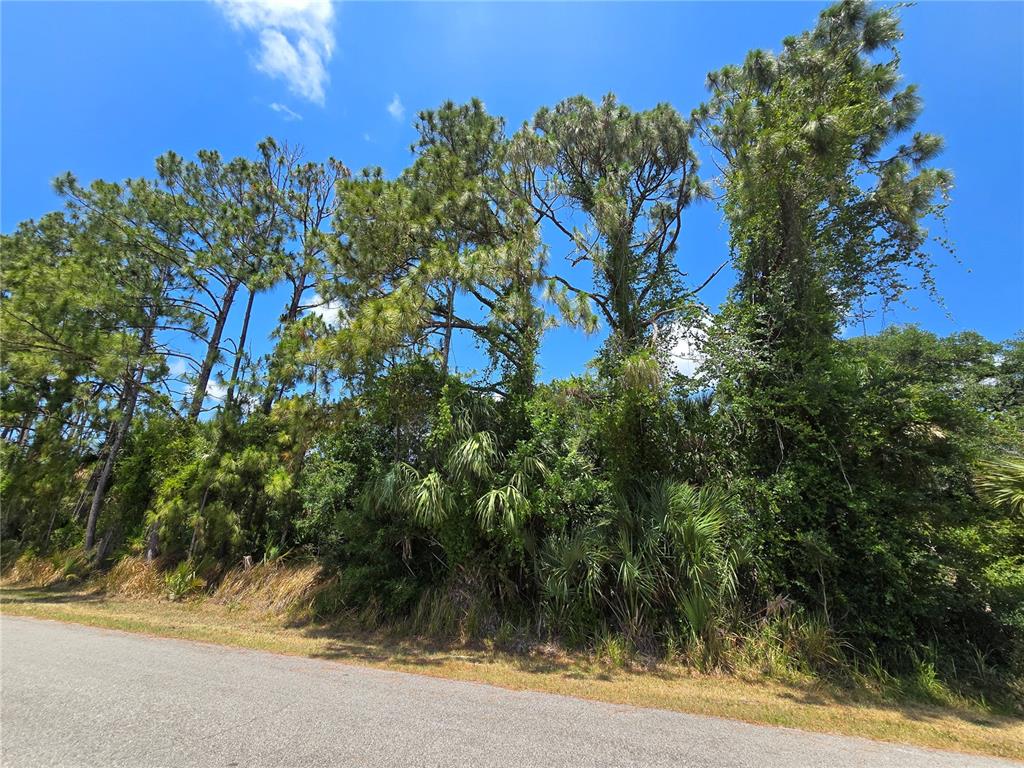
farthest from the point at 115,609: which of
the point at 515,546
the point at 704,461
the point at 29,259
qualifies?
the point at 704,461

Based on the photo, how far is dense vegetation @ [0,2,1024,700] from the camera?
7.21 meters

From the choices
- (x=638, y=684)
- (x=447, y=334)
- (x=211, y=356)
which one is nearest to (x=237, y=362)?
(x=211, y=356)

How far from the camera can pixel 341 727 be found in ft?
13.7

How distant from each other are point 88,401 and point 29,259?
5.07 metres

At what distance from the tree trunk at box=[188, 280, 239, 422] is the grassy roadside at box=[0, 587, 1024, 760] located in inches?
248

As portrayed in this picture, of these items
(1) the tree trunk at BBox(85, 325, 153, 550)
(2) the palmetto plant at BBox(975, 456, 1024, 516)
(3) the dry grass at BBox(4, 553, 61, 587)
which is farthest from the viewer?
(1) the tree trunk at BBox(85, 325, 153, 550)

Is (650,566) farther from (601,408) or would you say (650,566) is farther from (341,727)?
(341,727)

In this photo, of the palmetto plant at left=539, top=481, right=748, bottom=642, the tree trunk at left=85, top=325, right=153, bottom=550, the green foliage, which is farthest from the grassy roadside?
the tree trunk at left=85, top=325, right=153, bottom=550

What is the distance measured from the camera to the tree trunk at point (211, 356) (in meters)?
14.9

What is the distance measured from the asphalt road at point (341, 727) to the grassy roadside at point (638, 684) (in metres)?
0.46

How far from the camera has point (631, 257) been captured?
13.5 m

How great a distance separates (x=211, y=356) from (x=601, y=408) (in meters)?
13.5

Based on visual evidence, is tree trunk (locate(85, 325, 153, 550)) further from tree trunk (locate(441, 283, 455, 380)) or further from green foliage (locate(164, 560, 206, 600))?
tree trunk (locate(441, 283, 455, 380))

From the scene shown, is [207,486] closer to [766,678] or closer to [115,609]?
[115,609]
